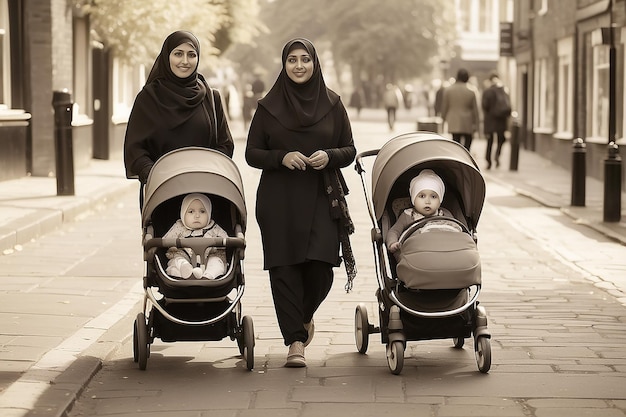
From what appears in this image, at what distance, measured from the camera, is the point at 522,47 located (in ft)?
126

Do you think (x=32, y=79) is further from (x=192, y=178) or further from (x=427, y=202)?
(x=427, y=202)

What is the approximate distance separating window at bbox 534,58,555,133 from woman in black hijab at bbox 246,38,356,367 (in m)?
24.2

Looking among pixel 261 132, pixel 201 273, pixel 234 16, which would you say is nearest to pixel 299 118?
pixel 261 132

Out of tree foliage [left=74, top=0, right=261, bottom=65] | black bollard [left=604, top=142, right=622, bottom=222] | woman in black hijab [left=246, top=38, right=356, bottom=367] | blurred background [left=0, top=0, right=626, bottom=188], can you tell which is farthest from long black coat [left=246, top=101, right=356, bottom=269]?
tree foliage [left=74, top=0, right=261, bottom=65]

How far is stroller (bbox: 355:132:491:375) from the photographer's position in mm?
7152

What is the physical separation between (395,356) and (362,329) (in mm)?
623

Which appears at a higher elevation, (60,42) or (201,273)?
(60,42)

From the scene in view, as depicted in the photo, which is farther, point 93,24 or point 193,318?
point 93,24

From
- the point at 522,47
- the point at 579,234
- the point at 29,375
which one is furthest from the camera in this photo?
the point at 522,47

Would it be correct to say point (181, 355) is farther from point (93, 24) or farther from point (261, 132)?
point (93, 24)

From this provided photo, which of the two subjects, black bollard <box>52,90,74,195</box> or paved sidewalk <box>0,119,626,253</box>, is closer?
paved sidewalk <box>0,119,626,253</box>

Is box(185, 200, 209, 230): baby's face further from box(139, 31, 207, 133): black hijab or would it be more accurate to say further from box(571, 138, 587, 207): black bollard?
box(571, 138, 587, 207): black bollard

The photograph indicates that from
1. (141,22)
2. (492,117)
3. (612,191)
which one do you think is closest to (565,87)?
(492,117)

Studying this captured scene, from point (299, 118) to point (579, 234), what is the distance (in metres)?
7.93
